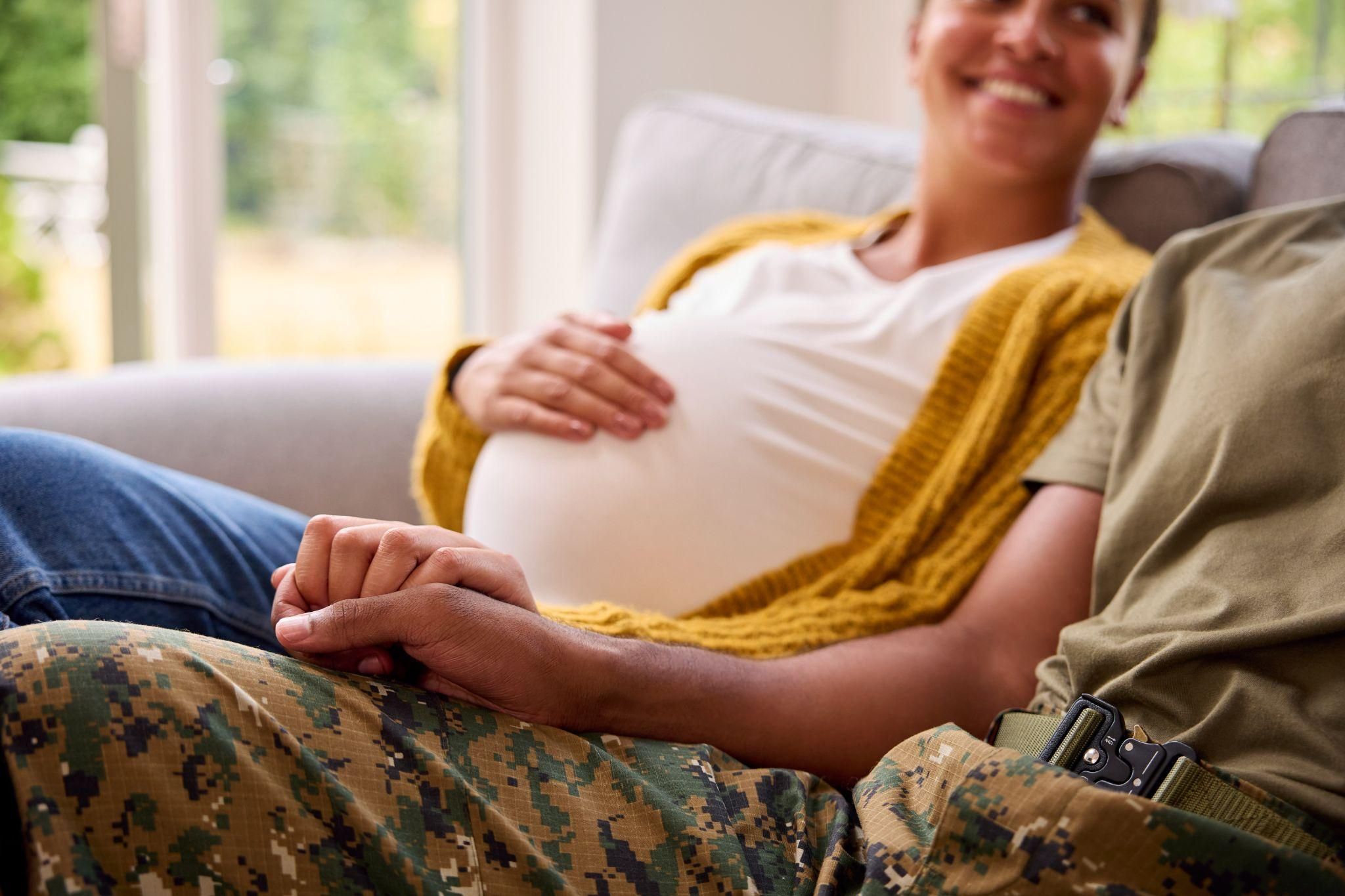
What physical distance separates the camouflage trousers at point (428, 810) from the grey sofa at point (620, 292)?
0.68 m

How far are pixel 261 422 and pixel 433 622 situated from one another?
0.69m

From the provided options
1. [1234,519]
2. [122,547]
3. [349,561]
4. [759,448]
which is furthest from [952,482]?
[122,547]

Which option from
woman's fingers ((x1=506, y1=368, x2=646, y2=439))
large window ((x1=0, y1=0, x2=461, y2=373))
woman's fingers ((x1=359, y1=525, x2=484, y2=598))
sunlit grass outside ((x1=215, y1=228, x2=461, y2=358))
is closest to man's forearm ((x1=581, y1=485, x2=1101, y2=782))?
woman's fingers ((x1=359, y1=525, x2=484, y2=598))

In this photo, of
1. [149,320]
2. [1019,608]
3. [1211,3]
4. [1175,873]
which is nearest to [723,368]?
[1019,608]

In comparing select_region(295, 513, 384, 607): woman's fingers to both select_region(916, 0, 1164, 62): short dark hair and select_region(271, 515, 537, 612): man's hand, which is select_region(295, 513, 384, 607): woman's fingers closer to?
select_region(271, 515, 537, 612): man's hand

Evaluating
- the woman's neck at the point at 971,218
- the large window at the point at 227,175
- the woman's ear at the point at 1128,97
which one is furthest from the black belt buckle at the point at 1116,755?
the large window at the point at 227,175

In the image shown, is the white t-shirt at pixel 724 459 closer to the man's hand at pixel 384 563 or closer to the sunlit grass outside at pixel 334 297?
the man's hand at pixel 384 563

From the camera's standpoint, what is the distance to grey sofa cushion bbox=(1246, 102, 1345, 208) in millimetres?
1048

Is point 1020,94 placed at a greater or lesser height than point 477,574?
greater

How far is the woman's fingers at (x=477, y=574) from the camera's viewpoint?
710mm

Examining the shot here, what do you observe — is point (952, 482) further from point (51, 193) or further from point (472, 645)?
point (51, 193)

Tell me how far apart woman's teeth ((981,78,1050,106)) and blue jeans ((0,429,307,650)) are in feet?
2.70

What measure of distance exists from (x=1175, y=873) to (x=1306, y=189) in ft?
2.45

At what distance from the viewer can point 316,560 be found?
0.73m
